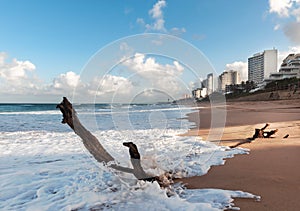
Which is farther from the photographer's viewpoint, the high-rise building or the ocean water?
the high-rise building

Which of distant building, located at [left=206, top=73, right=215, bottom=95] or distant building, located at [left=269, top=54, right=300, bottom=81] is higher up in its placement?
distant building, located at [left=269, top=54, right=300, bottom=81]

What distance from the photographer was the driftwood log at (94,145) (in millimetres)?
2984

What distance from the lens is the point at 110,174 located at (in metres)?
3.91

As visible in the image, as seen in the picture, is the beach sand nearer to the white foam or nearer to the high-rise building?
the white foam

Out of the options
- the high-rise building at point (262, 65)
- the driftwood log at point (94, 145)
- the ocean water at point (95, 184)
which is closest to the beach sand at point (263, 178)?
the ocean water at point (95, 184)

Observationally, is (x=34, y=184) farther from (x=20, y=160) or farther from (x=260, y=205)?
(x=260, y=205)

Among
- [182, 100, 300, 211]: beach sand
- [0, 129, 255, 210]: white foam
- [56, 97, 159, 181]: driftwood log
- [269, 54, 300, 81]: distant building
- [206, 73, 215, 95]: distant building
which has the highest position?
[269, 54, 300, 81]: distant building

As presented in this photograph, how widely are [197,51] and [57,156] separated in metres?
4.27

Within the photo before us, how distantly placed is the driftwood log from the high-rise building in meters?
83.0

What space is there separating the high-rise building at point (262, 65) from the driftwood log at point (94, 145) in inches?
3267

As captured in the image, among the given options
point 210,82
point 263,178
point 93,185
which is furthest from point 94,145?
point 263,178

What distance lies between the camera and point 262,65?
84812mm

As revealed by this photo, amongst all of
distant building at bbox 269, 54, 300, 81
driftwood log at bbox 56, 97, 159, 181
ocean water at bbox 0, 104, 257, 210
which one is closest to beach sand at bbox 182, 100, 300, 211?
ocean water at bbox 0, 104, 257, 210

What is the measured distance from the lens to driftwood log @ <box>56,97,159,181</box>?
2.98 meters
